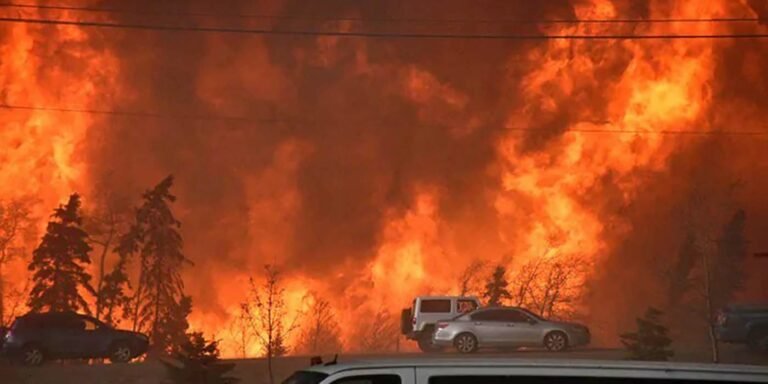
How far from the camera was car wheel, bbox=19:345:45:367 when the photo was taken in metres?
26.8

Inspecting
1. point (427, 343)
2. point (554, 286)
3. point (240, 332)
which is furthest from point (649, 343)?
point (240, 332)

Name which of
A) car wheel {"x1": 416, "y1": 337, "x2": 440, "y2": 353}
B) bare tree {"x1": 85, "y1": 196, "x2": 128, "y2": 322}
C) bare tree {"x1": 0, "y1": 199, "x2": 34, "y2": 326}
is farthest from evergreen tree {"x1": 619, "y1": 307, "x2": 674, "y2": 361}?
bare tree {"x1": 0, "y1": 199, "x2": 34, "y2": 326}

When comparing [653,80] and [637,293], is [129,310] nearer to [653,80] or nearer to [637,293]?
[637,293]

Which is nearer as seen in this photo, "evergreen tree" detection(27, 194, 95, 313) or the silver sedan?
the silver sedan

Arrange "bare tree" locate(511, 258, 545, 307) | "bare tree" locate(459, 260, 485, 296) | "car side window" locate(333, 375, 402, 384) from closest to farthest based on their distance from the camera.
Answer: "car side window" locate(333, 375, 402, 384) < "bare tree" locate(511, 258, 545, 307) < "bare tree" locate(459, 260, 485, 296)

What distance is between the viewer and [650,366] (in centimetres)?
669

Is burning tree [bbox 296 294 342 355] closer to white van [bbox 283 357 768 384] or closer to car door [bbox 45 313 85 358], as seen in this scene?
car door [bbox 45 313 85 358]

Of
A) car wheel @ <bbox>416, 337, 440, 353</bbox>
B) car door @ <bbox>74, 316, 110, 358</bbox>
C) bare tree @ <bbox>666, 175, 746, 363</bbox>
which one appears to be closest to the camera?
car door @ <bbox>74, 316, 110, 358</bbox>

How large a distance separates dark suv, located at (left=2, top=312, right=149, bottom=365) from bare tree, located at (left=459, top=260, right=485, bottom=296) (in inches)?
972

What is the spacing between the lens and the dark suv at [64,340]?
26859 mm

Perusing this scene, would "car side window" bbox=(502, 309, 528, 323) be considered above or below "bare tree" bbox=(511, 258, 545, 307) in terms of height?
below

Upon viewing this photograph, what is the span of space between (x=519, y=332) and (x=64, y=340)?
13536 mm

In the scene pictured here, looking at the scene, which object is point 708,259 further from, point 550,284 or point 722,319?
point 722,319

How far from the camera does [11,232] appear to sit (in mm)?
50750
